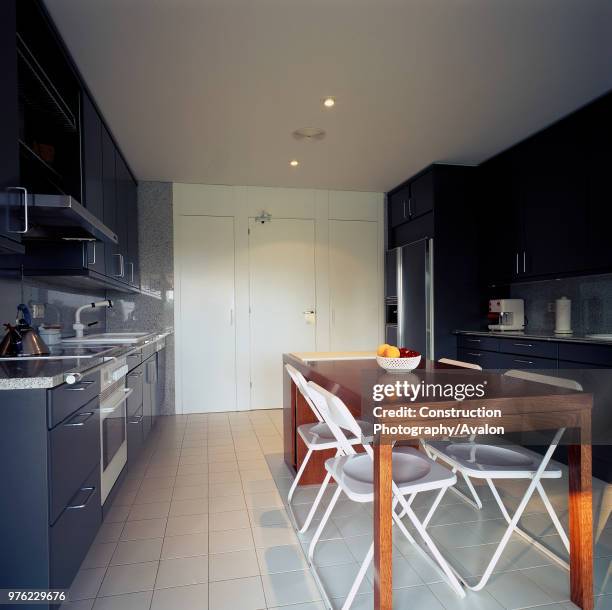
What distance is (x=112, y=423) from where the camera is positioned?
94.0 inches

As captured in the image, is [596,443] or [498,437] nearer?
[596,443]

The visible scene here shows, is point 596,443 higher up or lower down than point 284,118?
lower down

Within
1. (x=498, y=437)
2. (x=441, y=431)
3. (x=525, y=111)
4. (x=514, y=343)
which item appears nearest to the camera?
(x=441, y=431)

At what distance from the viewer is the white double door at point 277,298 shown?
17.3ft

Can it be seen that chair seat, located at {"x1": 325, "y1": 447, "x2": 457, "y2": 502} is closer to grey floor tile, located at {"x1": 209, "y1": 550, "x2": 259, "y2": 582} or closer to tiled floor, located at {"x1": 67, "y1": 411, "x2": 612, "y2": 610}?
tiled floor, located at {"x1": 67, "y1": 411, "x2": 612, "y2": 610}

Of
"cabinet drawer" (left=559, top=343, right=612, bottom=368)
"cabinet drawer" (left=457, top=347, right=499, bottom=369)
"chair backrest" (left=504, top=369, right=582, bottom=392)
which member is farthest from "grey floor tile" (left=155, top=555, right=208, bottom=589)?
"cabinet drawer" (left=457, top=347, right=499, bottom=369)

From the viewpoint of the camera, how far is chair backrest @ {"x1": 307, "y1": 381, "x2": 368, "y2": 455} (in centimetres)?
163

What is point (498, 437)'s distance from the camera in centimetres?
386

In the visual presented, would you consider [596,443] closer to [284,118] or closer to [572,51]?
[572,51]

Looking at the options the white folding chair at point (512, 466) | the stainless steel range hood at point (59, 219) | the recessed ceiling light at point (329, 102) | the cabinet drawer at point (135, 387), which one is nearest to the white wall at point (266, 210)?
the cabinet drawer at point (135, 387)

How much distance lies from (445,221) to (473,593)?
3390mm

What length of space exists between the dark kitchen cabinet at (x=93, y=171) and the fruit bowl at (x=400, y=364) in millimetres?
2029

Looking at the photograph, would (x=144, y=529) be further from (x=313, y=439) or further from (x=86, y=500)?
(x=313, y=439)

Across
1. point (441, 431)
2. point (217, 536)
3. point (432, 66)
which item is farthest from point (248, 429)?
point (432, 66)
